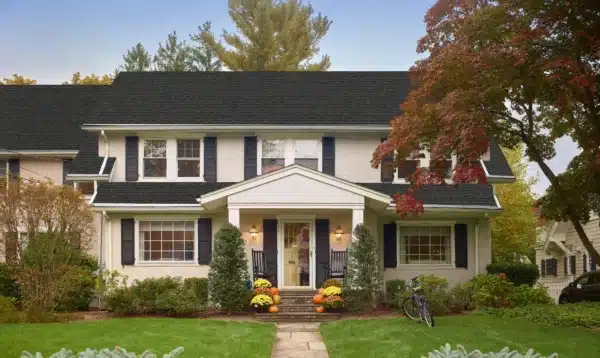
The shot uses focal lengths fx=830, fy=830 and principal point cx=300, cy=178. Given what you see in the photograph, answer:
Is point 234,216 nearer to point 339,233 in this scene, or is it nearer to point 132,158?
point 339,233

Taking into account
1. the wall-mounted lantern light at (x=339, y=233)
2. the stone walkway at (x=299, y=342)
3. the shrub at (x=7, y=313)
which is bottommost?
the stone walkway at (x=299, y=342)

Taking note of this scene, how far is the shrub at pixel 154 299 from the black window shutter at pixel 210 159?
457 cm

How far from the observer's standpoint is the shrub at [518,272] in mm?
24422

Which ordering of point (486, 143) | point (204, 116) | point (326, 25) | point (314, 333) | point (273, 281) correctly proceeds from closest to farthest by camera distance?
point (486, 143) < point (314, 333) < point (273, 281) < point (204, 116) < point (326, 25)

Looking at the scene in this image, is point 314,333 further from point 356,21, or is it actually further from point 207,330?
point 356,21

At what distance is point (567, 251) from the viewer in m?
41.4

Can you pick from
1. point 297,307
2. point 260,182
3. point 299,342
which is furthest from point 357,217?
point 299,342

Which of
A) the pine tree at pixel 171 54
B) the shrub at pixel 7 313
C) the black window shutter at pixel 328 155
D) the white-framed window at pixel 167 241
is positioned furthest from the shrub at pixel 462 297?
the pine tree at pixel 171 54

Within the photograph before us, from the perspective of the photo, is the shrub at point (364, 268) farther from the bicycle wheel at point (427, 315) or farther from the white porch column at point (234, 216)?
the bicycle wheel at point (427, 315)

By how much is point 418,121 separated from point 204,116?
959 cm

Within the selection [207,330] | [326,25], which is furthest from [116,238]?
[326,25]

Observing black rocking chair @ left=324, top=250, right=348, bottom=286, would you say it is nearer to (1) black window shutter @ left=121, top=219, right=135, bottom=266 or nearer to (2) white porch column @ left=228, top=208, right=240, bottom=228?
(2) white porch column @ left=228, top=208, right=240, bottom=228

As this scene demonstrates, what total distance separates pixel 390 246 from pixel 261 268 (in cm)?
409

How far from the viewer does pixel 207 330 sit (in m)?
17.3
